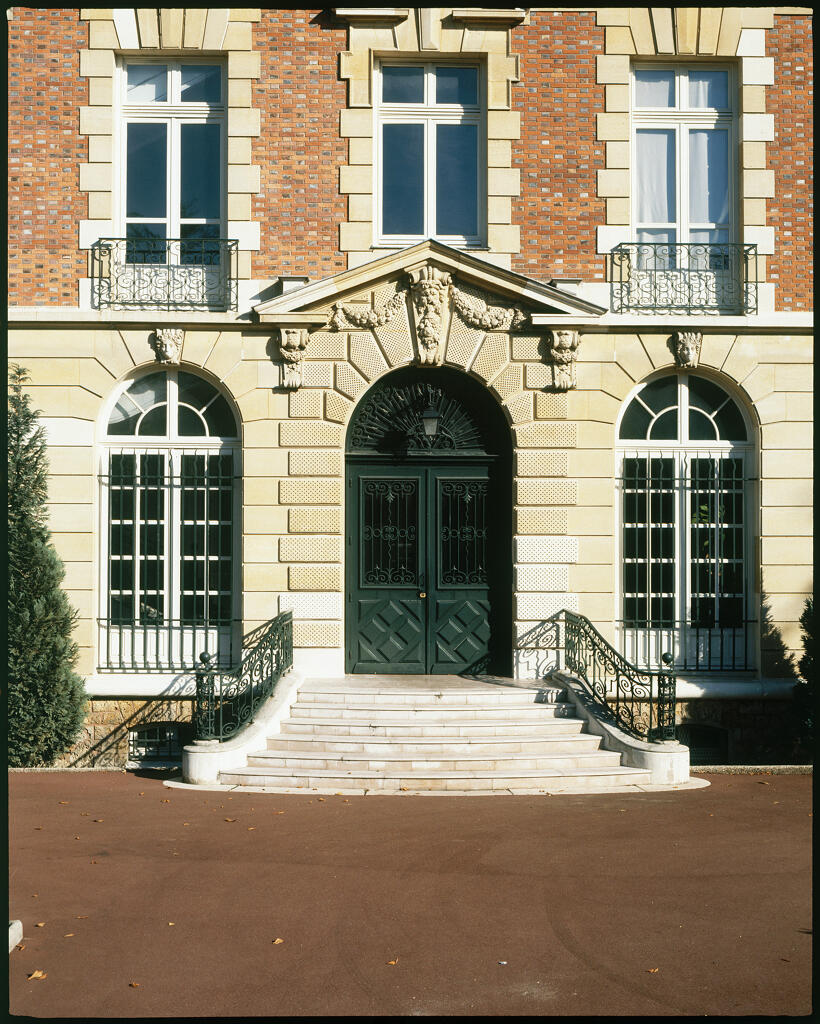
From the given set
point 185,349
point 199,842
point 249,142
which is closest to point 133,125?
point 249,142

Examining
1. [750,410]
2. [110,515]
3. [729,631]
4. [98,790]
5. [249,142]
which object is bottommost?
[98,790]

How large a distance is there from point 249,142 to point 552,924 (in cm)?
955

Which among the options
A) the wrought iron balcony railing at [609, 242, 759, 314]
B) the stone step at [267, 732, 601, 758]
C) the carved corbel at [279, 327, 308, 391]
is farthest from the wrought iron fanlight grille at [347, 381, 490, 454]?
the stone step at [267, 732, 601, 758]

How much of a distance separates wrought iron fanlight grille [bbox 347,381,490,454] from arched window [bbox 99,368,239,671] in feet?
5.03

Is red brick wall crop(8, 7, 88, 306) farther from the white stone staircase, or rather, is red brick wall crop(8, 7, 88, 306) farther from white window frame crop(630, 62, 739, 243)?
A: white window frame crop(630, 62, 739, 243)

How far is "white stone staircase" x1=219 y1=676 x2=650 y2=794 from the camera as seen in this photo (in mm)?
9445

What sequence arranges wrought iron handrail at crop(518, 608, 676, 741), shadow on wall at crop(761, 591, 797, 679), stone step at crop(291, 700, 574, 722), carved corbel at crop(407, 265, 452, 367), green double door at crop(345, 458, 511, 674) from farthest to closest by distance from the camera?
green double door at crop(345, 458, 511, 674) < shadow on wall at crop(761, 591, 797, 679) < carved corbel at crop(407, 265, 452, 367) < wrought iron handrail at crop(518, 608, 676, 741) < stone step at crop(291, 700, 574, 722)

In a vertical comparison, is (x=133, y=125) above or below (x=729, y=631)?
above

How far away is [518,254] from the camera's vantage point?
12.2 meters

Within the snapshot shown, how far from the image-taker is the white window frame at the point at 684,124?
1255 centimetres

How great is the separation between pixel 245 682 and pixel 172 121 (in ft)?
22.3

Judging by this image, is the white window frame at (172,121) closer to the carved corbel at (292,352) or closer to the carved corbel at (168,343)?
the carved corbel at (168,343)

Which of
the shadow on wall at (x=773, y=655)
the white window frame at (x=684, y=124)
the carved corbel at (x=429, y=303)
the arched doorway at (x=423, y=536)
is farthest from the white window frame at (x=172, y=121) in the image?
the shadow on wall at (x=773, y=655)

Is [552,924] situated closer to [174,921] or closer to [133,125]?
[174,921]
